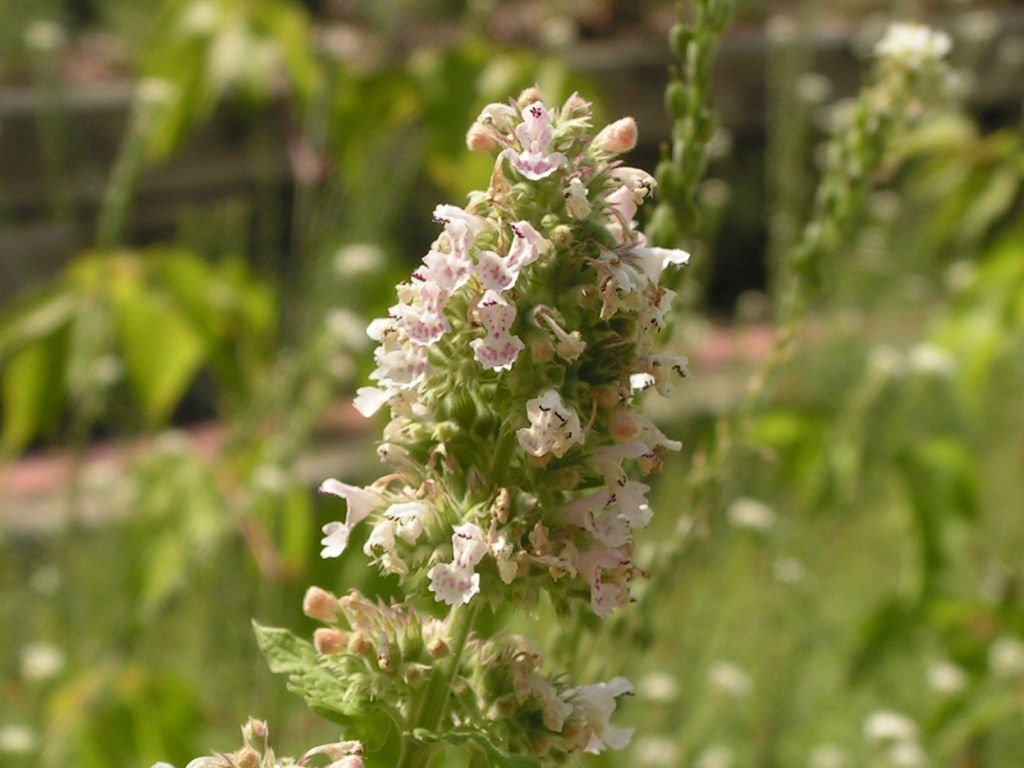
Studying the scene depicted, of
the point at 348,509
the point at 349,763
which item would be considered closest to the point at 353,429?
the point at 348,509

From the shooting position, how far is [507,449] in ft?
2.45

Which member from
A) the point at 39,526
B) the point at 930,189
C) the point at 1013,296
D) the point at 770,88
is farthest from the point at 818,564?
the point at 770,88

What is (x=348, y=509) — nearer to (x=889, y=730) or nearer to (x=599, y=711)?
(x=599, y=711)

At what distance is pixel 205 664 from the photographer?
281 cm

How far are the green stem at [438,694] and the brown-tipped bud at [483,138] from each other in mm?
262

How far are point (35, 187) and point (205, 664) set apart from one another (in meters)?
2.17

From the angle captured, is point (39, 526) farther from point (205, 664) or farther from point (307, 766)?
point (307, 766)

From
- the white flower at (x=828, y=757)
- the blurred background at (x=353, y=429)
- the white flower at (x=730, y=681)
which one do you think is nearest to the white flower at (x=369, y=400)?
the blurred background at (x=353, y=429)

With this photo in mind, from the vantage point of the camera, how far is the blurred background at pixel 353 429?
1.89m

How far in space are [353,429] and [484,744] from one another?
365 centimetres

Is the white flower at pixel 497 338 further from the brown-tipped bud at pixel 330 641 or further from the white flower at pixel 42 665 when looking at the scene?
the white flower at pixel 42 665

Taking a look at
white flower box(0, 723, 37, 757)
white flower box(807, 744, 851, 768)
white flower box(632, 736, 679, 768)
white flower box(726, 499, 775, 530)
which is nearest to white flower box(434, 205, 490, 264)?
white flower box(0, 723, 37, 757)

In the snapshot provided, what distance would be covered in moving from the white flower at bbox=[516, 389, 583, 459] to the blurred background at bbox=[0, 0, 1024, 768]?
0.34 meters

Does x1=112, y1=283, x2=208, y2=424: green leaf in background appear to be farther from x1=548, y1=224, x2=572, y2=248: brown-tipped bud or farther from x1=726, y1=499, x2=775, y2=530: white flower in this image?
x1=548, y1=224, x2=572, y2=248: brown-tipped bud
